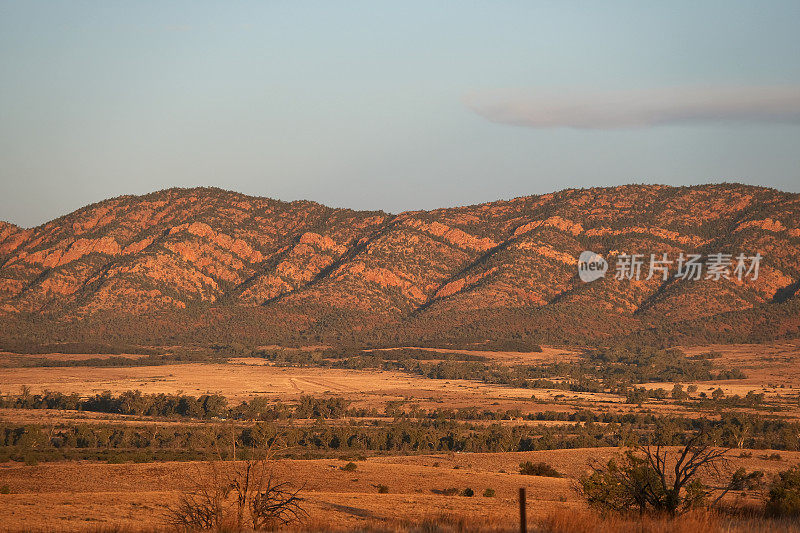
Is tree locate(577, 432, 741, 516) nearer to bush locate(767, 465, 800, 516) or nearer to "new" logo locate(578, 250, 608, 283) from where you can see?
bush locate(767, 465, 800, 516)

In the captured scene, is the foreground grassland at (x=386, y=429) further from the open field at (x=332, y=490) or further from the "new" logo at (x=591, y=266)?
the "new" logo at (x=591, y=266)

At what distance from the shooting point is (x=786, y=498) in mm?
25125

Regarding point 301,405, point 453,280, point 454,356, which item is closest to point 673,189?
point 453,280

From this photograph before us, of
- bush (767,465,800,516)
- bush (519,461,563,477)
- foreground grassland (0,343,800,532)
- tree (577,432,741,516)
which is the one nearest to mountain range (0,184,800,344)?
foreground grassland (0,343,800,532)

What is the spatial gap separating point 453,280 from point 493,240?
15.8 m

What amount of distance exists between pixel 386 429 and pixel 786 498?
4004cm

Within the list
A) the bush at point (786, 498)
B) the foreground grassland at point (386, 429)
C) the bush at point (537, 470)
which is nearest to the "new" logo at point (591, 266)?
the foreground grassland at point (386, 429)

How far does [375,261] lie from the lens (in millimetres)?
172875

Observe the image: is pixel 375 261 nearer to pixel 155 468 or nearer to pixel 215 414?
pixel 215 414

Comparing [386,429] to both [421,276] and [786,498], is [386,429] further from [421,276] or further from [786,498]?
[421,276]

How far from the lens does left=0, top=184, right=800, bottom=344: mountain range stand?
152500 mm

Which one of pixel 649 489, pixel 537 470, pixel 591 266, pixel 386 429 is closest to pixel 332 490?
pixel 537 470

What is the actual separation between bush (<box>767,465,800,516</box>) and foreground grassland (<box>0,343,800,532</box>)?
1.91 ft

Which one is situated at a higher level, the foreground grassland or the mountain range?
the mountain range
